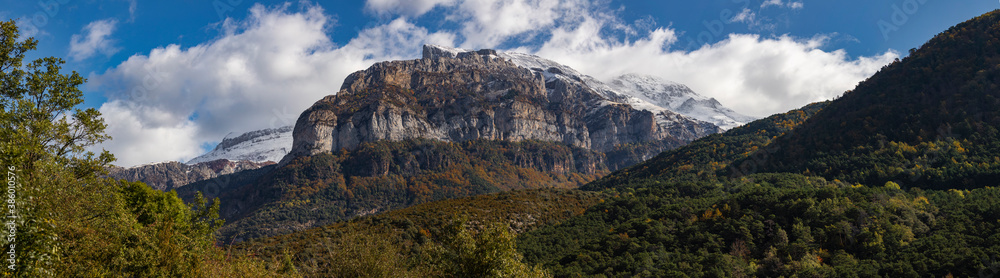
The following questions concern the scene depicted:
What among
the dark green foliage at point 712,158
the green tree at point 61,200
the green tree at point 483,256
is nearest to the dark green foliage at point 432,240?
the green tree at point 483,256

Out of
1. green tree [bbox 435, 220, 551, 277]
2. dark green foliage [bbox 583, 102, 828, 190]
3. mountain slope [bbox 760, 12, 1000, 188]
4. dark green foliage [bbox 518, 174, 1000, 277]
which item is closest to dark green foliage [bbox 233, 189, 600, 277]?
green tree [bbox 435, 220, 551, 277]

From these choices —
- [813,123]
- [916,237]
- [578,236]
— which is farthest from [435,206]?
[813,123]

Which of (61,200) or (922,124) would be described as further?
(922,124)

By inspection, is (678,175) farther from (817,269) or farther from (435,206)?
(817,269)

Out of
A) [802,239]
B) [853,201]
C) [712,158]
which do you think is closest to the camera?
[802,239]

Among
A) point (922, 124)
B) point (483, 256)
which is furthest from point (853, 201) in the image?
point (483, 256)

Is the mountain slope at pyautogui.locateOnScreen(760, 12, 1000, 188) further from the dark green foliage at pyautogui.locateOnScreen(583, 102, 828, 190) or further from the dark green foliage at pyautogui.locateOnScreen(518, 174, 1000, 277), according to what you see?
the dark green foliage at pyautogui.locateOnScreen(583, 102, 828, 190)

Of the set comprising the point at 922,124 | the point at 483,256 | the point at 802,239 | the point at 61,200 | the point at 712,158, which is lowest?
the point at 802,239

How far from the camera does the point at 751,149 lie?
558ft

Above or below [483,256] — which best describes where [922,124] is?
above

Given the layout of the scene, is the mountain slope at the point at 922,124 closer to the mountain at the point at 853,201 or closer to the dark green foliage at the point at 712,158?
the mountain at the point at 853,201

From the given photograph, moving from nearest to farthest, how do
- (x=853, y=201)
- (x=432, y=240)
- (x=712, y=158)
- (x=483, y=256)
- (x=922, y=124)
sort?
(x=483, y=256) < (x=853, y=201) < (x=432, y=240) < (x=922, y=124) < (x=712, y=158)

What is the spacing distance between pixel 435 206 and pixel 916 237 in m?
Answer: 91.6

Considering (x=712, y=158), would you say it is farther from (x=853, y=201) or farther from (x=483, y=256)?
(x=483, y=256)
